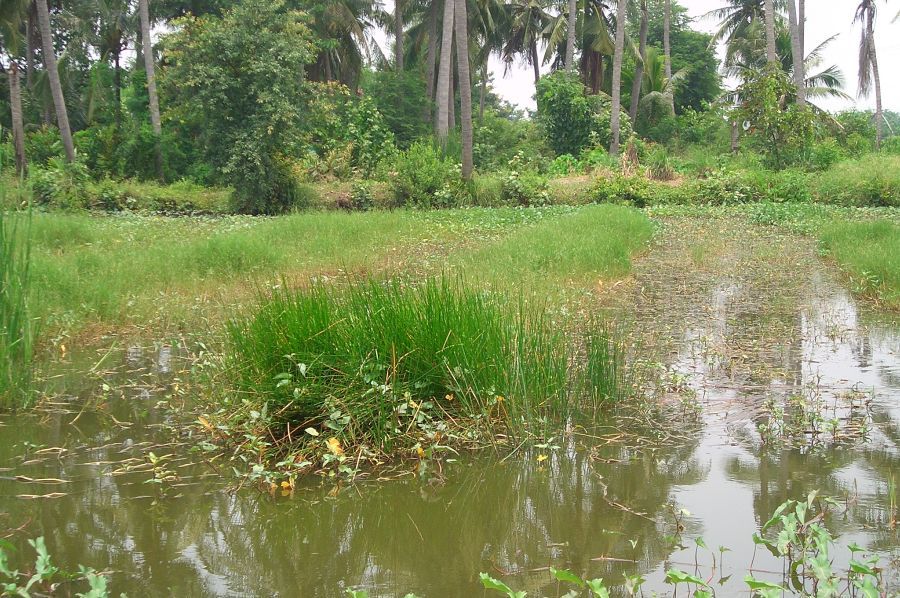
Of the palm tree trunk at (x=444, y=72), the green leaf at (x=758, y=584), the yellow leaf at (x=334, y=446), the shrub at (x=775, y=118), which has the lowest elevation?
the green leaf at (x=758, y=584)

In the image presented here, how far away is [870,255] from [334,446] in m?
7.29

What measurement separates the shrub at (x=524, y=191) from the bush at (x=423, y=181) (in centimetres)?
135

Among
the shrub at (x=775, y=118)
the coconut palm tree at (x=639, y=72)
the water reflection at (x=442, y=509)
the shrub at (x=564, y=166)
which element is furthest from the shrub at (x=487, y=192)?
the water reflection at (x=442, y=509)

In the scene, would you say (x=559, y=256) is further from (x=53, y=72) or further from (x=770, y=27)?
(x=770, y=27)

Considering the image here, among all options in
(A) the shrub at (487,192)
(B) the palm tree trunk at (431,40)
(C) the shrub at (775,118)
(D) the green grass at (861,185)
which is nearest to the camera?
(D) the green grass at (861,185)

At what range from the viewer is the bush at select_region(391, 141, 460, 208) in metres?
18.3

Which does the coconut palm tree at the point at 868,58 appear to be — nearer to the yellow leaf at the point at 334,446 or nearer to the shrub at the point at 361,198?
the shrub at the point at 361,198

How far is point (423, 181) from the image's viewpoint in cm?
1830

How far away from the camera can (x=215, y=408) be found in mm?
4418

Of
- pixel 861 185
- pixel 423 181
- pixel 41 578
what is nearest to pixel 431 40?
pixel 423 181

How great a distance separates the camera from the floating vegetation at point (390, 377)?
391 cm

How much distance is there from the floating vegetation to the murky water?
0.26m

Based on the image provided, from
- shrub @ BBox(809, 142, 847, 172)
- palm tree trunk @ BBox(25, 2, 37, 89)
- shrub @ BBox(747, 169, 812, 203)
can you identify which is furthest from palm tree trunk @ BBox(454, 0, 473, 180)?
palm tree trunk @ BBox(25, 2, 37, 89)

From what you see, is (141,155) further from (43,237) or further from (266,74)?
(43,237)
